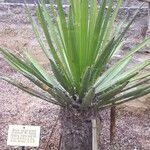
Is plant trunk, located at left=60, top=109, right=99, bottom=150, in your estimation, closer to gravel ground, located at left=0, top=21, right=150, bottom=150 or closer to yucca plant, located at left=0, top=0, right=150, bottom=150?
yucca plant, located at left=0, top=0, right=150, bottom=150

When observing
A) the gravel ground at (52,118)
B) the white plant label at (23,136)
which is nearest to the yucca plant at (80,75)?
the white plant label at (23,136)

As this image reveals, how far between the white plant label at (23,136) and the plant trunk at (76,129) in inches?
7.6

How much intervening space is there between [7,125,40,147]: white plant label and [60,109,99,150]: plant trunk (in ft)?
0.64

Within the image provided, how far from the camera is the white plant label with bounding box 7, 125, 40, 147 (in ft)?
8.14

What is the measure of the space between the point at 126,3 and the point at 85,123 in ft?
9.74

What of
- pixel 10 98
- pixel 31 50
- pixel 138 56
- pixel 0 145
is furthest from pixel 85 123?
pixel 31 50

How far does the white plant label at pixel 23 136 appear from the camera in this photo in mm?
2482

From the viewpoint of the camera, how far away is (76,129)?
232 cm

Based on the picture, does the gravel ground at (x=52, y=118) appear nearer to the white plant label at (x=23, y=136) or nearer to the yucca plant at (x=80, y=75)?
the white plant label at (x=23, y=136)

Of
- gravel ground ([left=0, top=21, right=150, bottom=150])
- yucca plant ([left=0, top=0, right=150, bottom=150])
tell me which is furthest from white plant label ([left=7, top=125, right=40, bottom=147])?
gravel ground ([left=0, top=21, right=150, bottom=150])

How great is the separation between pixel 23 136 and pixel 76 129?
35 centimetres

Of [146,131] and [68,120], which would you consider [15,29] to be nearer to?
[146,131]

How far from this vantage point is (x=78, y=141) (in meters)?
2.34

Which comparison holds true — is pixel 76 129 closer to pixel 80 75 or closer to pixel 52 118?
pixel 80 75
